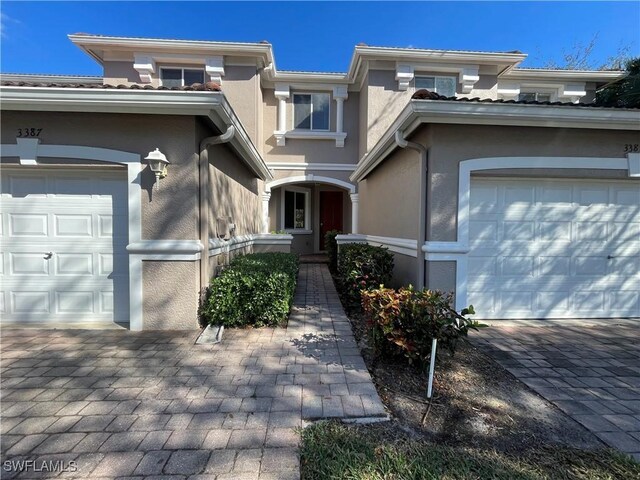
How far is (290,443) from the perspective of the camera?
2.20 m

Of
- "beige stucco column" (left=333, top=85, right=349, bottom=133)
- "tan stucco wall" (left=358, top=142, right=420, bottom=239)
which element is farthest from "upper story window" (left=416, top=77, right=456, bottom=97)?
"tan stucco wall" (left=358, top=142, right=420, bottom=239)

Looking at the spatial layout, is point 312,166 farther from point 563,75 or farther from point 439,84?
point 563,75

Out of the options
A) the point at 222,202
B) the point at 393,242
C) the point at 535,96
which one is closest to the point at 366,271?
the point at 393,242

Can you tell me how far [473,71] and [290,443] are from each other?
1144cm

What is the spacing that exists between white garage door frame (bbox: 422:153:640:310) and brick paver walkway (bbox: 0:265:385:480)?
5.88 ft

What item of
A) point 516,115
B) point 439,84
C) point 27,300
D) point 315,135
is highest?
point 439,84

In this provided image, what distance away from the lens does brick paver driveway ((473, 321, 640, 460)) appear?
2516 mm

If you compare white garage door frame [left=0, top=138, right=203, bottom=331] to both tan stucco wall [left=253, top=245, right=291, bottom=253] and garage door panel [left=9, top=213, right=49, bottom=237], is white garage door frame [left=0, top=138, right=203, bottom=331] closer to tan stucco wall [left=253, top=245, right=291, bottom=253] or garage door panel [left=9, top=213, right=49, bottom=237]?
garage door panel [left=9, top=213, right=49, bottom=237]

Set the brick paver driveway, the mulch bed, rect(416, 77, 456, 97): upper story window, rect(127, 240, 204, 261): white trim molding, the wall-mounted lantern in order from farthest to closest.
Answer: rect(416, 77, 456, 97): upper story window, rect(127, 240, 204, 261): white trim molding, the wall-mounted lantern, the brick paver driveway, the mulch bed

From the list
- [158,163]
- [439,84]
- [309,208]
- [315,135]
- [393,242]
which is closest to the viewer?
[158,163]

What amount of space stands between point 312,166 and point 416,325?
853 cm

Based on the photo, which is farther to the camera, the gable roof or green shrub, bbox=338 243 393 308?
green shrub, bbox=338 243 393 308

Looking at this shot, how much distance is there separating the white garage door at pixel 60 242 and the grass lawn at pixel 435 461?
3.94m

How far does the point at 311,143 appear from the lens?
35.7ft
